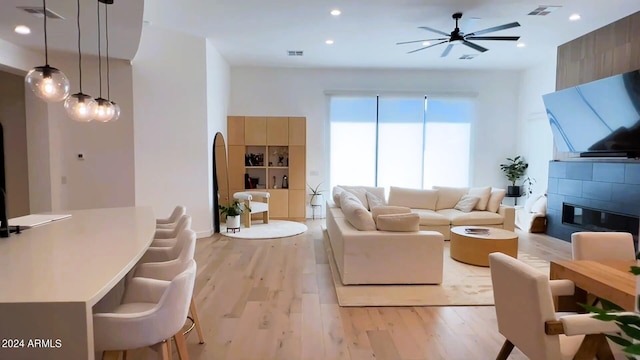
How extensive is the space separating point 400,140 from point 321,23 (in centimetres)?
390

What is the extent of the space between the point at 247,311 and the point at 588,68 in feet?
21.4

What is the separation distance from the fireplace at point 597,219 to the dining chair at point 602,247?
3.07 metres

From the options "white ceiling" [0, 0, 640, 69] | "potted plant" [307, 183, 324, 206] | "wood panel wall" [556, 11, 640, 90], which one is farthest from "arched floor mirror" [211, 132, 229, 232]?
"wood panel wall" [556, 11, 640, 90]

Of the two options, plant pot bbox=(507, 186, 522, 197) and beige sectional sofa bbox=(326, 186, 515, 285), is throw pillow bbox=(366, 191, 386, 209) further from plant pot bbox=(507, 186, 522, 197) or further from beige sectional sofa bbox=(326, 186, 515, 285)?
plant pot bbox=(507, 186, 522, 197)

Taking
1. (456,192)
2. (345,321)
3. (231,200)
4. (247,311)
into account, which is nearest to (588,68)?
(456,192)

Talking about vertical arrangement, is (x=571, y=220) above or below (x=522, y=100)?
below

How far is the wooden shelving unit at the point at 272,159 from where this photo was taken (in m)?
8.00

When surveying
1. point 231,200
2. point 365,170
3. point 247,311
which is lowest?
point 247,311

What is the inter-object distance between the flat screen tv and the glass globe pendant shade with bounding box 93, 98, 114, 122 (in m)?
6.51

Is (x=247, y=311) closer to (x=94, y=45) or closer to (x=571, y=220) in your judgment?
(x=94, y=45)

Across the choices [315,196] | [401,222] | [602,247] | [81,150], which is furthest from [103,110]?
[315,196]

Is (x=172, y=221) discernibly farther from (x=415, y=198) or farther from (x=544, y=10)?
(x=544, y=10)

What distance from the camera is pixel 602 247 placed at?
9.13ft

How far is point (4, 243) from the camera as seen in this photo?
7.30 feet
